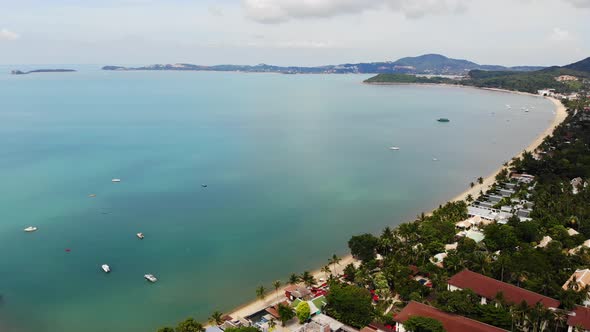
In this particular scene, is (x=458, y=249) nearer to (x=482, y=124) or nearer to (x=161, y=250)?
(x=161, y=250)

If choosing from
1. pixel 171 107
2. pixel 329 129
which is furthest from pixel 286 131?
pixel 171 107

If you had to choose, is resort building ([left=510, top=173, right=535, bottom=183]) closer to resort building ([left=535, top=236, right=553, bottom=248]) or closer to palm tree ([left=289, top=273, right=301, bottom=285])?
resort building ([left=535, top=236, right=553, bottom=248])

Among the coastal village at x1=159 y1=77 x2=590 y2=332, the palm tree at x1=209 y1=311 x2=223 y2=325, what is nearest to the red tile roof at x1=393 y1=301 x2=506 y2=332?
the coastal village at x1=159 y1=77 x2=590 y2=332

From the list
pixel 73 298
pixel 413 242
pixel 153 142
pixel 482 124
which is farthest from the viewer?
pixel 482 124

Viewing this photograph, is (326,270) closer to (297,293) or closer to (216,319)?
(297,293)

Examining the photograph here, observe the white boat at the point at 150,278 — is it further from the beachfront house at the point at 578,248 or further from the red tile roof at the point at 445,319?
the beachfront house at the point at 578,248

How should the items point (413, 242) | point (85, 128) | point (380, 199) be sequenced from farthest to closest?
point (85, 128)
point (380, 199)
point (413, 242)
